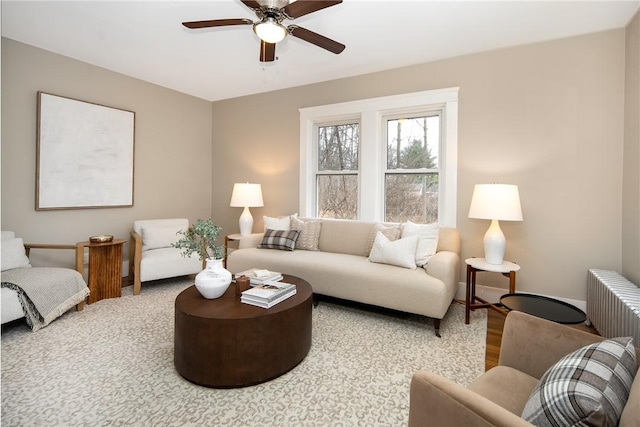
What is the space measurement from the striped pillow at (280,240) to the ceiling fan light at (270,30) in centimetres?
213

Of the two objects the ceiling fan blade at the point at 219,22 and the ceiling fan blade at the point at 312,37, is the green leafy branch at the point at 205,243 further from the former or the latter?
the ceiling fan blade at the point at 312,37

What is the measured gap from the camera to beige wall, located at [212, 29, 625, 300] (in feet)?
9.17

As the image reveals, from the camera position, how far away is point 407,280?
2684 millimetres

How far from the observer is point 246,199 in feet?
14.0

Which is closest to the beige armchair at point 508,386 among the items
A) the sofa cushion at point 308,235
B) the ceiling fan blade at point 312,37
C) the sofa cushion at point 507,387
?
the sofa cushion at point 507,387

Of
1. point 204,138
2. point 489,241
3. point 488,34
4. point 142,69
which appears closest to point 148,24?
point 142,69

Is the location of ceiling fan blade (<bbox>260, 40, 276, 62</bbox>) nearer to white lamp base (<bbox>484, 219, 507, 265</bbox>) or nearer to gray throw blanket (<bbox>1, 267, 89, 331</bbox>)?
white lamp base (<bbox>484, 219, 507, 265</bbox>)

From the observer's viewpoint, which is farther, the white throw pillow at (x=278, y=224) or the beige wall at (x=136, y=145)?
the white throw pillow at (x=278, y=224)

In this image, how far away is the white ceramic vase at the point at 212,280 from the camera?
82.4 inches

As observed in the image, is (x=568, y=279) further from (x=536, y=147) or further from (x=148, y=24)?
(x=148, y=24)

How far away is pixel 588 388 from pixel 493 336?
6.46 ft

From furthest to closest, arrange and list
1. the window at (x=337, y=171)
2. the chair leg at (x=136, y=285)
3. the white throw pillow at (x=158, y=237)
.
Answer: the window at (x=337, y=171) < the white throw pillow at (x=158, y=237) < the chair leg at (x=136, y=285)

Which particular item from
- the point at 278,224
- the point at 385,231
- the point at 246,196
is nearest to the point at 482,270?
the point at 385,231

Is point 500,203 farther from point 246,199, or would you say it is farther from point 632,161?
point 246,199
